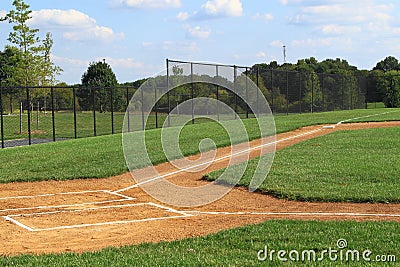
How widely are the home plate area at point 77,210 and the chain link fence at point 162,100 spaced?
449 inches

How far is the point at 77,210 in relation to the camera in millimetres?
9172

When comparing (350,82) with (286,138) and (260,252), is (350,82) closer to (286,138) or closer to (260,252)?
(286,138)

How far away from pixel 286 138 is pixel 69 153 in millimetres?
7987

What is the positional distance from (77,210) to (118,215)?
3.00ft

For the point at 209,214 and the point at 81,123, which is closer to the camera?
the point at 209,214

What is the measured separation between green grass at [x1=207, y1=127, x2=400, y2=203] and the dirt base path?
49 centimetres

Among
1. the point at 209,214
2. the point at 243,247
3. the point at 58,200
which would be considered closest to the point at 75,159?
the point at 58,200

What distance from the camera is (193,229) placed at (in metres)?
7.45

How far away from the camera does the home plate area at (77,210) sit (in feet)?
27.1

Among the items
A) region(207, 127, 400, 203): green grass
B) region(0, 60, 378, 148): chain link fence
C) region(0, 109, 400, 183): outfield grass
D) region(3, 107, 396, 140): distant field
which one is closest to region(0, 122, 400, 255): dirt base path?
region(207, 127, 400, 203): green grass

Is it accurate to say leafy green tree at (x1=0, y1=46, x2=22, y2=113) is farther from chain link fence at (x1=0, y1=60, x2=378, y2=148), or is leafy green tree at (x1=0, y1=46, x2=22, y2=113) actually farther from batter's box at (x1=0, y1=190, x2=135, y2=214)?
batter's box at (x1=0, y1=190, x2=135, y2=214)

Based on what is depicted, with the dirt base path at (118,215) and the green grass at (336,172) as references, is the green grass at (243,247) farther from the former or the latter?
the green grass at (336,172)

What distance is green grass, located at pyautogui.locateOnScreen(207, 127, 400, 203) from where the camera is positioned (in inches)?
377

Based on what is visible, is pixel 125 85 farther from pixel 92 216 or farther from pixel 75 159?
pixel 92 216
